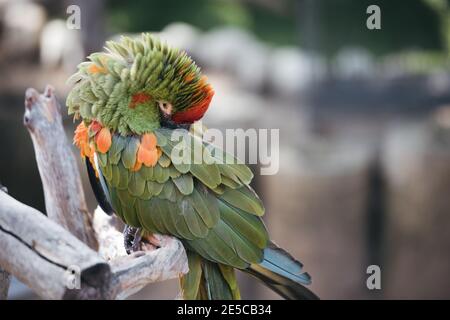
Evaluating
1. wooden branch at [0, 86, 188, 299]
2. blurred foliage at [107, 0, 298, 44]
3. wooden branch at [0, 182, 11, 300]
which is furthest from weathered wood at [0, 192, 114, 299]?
→ blurred foliage at [107, 0, 298, 44]

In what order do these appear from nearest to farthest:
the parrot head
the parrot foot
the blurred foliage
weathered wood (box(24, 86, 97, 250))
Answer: the parrot head < the parrot foot < weathered wood (box(24, 86, 97, 250)) < the blurred foliage

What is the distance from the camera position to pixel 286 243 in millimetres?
3053

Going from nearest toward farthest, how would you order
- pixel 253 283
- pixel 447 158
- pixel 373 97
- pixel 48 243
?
pixel 48 243
pixel 447 158
pixel 253 283
pixel 373 97

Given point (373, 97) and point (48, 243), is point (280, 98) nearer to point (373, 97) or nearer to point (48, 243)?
point (373, 97)

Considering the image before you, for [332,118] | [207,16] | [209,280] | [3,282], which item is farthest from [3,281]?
[207,16]

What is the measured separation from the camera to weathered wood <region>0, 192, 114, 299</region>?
90 centimetres

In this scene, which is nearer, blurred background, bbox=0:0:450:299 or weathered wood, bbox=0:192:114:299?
weathered wood, bbox=0:192:114:299

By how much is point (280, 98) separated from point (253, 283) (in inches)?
41.8

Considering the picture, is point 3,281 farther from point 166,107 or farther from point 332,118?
point 332,118

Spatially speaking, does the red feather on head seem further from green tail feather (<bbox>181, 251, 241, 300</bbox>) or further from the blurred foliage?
the blurred foliage

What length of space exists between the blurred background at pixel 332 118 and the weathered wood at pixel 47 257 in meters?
1.88

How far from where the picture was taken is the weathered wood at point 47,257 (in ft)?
2.95

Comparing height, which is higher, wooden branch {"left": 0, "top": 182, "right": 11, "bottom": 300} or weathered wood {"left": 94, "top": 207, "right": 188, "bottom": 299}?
weathered wood {"left": 94, "top": 207, "right": 188, "bottom": 299}
